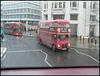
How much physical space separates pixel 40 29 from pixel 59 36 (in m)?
1.71

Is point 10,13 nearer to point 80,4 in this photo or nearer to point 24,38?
point 24,38

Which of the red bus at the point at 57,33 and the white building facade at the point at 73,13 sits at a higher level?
the white building facade at the point at 73,13

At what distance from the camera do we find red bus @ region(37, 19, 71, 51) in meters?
6.36

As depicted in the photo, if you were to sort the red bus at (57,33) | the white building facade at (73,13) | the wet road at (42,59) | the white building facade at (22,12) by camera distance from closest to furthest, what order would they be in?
the wet road at (42,59) < the white building facade at (22,12) < the red bus at (57,33) < the white building facade at (73,13)

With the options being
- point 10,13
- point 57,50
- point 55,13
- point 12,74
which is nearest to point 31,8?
point 10,13

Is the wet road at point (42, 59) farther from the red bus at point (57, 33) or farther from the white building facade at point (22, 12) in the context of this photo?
the white building facade at point (22, 12)

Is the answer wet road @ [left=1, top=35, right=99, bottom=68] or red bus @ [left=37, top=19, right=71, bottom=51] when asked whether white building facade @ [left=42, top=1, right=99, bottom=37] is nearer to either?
red bus @ [left=37, top=19, right=71, bottom=51]

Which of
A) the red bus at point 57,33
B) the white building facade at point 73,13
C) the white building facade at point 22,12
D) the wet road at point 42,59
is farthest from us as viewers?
the white building facade at point 73,13

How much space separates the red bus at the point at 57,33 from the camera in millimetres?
6359

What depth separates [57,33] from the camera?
6.31m

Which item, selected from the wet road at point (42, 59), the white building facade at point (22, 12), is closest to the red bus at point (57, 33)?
the wet road at point (42, 59)

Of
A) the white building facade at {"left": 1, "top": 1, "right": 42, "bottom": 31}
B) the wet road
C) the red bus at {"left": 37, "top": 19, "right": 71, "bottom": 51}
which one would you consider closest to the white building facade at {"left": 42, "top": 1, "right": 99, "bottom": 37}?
the red bus at {"left": 37, "top": 19, "right": 71, "bottom": 51}

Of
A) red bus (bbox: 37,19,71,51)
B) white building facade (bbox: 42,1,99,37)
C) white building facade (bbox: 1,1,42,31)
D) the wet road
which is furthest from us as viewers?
white building facade (bbox: 42,1,99,37)

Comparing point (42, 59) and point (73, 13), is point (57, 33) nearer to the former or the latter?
point (42, 59)
